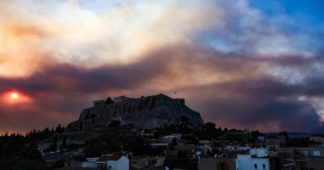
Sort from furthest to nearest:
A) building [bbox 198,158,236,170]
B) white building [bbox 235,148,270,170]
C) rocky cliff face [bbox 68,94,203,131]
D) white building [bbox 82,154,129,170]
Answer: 1. rocky cliff face [bbox 68,94,203,131]
2. white building [bbox 82,154,129,170]
3. white building [bbox 235,148,270,170]
4. building [bbox 198,158,236,170]

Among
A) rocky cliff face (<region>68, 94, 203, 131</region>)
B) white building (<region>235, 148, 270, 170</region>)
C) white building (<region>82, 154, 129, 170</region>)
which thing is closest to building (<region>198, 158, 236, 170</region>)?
white building (<region>235, 148, 270, 170</region>)

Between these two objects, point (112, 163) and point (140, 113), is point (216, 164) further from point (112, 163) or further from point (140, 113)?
point (140, 113)

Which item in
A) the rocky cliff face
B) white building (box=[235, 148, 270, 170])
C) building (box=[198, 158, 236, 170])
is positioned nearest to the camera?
building (box=[198, 158, 236, 170])

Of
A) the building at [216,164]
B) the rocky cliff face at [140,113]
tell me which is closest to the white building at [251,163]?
the building at [216,164]

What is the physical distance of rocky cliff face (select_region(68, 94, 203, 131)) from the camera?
8450 cm

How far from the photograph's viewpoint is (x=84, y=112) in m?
108

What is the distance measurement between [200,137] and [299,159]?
3136 centimetres

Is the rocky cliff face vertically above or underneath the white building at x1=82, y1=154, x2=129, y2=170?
above

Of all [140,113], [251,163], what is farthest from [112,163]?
[140,113]

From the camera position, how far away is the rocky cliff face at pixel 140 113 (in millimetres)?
84500

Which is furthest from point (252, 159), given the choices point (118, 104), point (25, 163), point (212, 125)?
point (118, 104)

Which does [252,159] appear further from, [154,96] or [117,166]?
[154,96]

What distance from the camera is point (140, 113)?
89312 millimetres

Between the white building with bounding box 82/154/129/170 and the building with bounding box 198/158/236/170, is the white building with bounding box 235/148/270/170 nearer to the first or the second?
the building with bounding box 198/158/236/170
